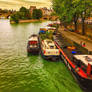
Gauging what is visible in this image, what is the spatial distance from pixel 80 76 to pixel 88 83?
1.05 metres

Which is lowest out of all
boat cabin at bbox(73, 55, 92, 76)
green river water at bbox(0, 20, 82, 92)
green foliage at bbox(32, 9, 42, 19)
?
green river water at bbox(0, 20, 82, 92)

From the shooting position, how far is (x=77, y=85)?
13.9m

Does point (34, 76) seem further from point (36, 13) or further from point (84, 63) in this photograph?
point (36, 13)

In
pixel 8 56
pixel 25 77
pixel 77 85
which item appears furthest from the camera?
pixel 8 56

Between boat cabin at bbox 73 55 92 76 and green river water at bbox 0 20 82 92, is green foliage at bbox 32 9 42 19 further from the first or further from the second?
boat cabin at bbox 73 55 92 76

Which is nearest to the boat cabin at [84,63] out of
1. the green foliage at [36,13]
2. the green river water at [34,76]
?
the green river water at [34,76]

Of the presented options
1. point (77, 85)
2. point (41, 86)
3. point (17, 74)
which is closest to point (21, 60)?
point (17, 74)

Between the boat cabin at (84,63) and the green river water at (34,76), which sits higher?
the boat cabin at (84,63)

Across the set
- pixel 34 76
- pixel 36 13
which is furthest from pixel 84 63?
pixel 36 13

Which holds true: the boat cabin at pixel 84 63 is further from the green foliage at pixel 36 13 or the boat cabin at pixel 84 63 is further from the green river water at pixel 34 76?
the green foliage at pixel 36 13

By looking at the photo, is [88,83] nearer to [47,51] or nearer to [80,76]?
[80,76]

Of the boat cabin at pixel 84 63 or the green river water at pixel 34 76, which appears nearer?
the boat cabin at pixel 84 63

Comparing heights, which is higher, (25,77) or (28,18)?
(28,18)

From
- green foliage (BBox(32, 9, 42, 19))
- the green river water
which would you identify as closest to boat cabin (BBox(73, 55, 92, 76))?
the green river water
